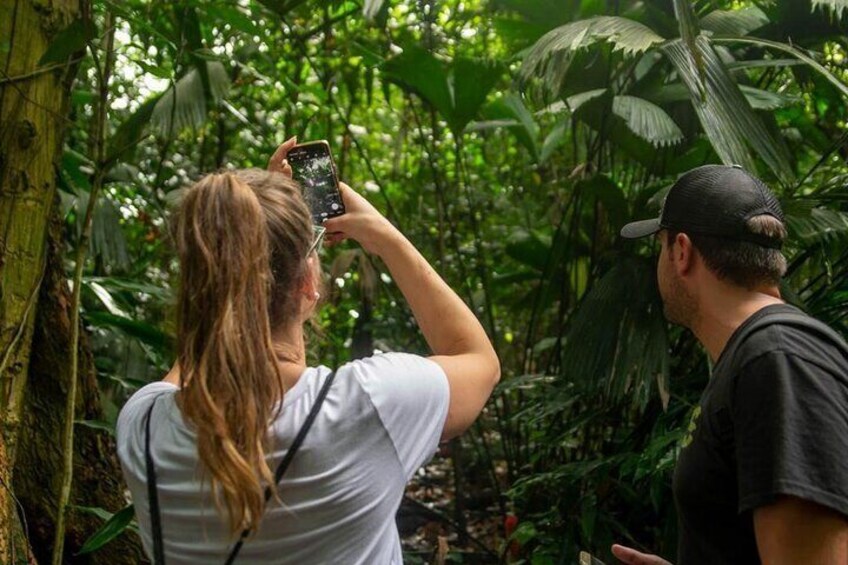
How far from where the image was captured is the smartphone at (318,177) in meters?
1.81

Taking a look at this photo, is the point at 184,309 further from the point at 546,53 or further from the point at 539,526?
the point at 539,526

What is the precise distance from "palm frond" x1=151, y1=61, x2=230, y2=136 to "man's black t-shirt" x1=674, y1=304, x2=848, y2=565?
84.7 inches

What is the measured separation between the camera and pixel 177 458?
1.46 metres

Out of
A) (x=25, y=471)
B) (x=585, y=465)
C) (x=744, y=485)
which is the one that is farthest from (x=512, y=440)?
(x=744, y=485)

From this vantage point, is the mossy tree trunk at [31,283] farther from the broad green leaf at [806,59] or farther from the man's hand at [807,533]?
the broad green leaf at [806,59]

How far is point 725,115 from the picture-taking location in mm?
2701

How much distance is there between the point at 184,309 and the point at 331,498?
34 cm

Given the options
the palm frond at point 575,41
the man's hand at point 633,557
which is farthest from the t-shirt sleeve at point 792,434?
the palm frond at point 575,41

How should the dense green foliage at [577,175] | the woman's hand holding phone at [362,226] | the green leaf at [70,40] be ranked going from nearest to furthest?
the woman's hand holding phone at [362,226]
the green leaf at [70,40]
the dense green foliage at [577,175]

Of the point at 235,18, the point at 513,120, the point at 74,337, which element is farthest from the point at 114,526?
the point at 513,120

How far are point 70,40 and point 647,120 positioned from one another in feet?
5.85

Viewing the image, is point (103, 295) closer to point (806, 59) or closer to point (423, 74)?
point (423, 74)

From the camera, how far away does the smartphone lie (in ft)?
5.93

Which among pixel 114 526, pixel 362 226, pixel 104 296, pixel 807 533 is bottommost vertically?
pixel 114 526
